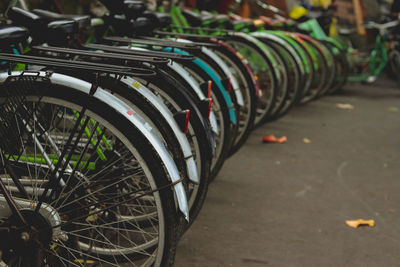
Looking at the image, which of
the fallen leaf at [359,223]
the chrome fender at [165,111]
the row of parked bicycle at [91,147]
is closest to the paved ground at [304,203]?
the fallen leaf at [359,223]

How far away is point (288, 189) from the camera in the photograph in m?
4.33

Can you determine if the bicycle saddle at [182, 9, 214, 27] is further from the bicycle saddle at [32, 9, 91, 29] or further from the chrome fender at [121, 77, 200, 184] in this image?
the chrome fender at [121, 77, 200, 184]

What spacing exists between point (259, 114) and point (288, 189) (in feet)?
6.28

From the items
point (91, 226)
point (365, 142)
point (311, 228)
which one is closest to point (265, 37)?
point (365, 142)

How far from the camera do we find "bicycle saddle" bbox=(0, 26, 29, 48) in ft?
7.90

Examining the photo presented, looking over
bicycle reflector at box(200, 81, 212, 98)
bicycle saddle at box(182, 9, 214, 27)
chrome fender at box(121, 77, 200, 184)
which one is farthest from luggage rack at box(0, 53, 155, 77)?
bicycle saddle at box(182, 9, 214, 27)

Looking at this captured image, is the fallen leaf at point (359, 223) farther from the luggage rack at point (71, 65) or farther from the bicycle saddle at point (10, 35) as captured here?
the bicycle saddle at point (10, 35)

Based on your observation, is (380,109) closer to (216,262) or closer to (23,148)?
(216,262)

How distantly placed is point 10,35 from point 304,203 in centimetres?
235

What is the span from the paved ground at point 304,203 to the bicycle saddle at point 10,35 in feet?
4.35

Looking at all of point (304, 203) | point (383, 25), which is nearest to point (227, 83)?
point (304, 203)

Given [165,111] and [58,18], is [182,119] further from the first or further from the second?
[58,18]

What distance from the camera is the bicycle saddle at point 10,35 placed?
7.90 feet

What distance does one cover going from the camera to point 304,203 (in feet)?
13.2
